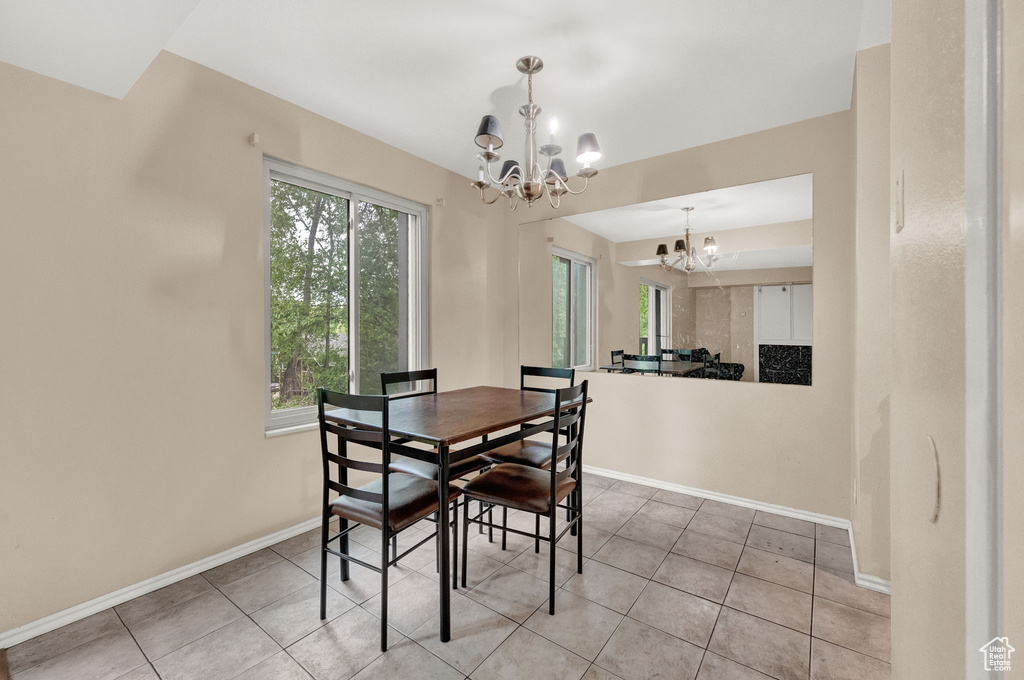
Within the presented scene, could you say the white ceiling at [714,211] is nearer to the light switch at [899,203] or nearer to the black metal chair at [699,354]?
the black metal chair at [699,354]

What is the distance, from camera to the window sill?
2641 millimetres

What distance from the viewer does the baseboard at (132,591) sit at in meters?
1.83

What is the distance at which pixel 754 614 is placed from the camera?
198 cm

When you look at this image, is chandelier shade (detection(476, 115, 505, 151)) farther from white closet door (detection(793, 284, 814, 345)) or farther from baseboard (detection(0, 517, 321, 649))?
baseboard (detection(0, 517, 321, 649))

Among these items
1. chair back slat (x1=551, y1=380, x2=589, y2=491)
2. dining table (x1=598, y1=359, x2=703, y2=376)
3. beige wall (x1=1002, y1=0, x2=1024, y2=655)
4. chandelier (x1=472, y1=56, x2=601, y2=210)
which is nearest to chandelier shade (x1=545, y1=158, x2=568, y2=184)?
chandelier (x1=472, y1=56, x2=601, y2=210)

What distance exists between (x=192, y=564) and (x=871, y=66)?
429 centimetres

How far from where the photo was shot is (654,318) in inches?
138

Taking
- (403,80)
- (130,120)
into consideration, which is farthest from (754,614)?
(130,120)

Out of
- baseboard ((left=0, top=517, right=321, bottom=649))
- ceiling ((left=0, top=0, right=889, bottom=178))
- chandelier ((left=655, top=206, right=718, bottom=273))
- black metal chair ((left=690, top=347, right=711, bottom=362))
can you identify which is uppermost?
ceiling ((left=0, top=0, right=889, bottom=178))

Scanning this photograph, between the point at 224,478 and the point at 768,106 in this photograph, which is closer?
the point at 224,478

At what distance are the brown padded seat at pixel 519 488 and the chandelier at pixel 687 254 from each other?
196 cm

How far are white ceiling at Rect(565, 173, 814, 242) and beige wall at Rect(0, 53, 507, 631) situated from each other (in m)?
2.27

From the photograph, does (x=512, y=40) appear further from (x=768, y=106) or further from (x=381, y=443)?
A: (x=381, y=443)

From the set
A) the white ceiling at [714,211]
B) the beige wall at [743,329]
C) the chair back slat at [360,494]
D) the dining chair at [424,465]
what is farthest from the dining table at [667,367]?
the chair back slat at [360,494]
